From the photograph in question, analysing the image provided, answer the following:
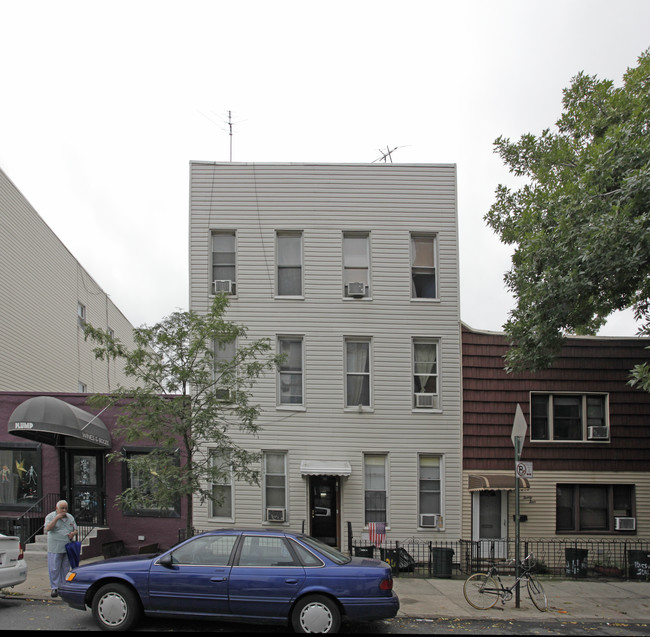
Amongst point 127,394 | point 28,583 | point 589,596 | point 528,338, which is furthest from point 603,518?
point 28,583

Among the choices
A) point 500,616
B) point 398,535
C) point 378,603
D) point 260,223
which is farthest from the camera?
point 260,223

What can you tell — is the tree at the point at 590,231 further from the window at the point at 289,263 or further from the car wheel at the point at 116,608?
the car wheel at the point at 116,608

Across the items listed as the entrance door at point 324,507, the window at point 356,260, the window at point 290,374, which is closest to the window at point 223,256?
the window at point 290,374

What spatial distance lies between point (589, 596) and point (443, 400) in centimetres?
582

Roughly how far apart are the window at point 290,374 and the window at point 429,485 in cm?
358

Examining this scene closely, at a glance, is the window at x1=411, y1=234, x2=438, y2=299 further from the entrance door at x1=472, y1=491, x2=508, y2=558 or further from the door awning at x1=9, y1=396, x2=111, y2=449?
the door awning at x1=9, y1=396, x2=111, y2=449

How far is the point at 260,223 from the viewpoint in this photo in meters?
18.3

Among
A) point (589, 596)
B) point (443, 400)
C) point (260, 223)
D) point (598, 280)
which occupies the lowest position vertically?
point (589, 596)

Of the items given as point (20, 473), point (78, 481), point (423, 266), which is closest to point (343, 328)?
point (423, 266)

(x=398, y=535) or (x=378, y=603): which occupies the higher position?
(x=378, y=603)

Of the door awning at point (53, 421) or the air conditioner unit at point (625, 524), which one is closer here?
the door awning at point (53, 421)

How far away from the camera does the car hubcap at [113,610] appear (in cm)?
948

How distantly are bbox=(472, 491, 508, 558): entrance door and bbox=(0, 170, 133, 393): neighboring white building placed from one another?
14.5m

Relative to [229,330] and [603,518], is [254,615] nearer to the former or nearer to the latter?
[229,330]
